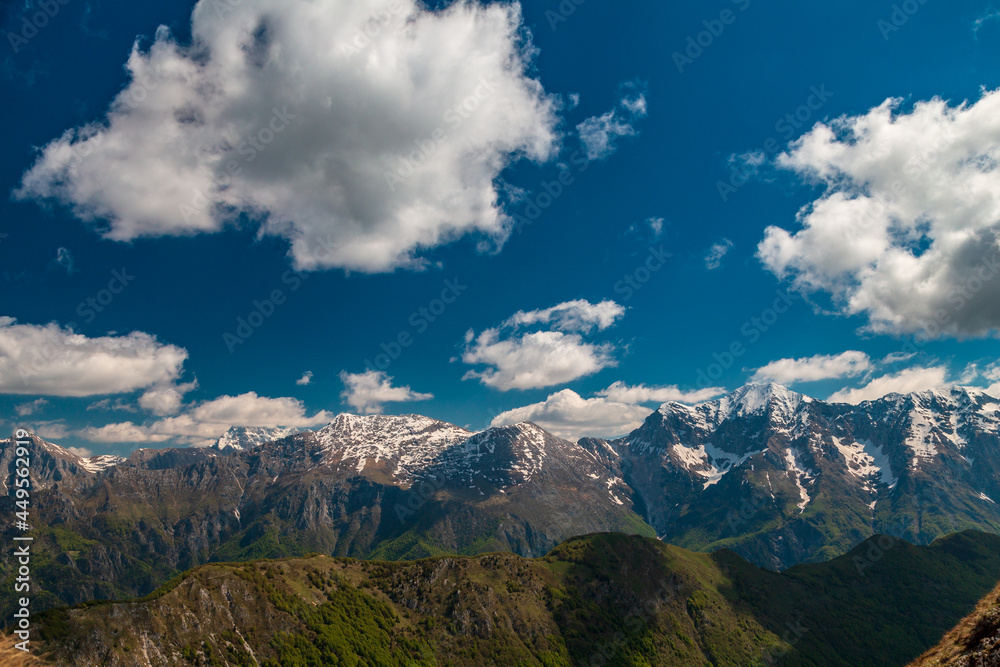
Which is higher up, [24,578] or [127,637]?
[24,578]

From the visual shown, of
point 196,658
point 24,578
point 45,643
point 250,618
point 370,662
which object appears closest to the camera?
point 24,578

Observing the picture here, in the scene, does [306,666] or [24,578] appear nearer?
[24,578]

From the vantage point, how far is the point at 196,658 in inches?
5891

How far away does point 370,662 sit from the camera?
198 meters

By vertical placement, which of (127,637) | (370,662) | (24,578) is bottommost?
(370,662)

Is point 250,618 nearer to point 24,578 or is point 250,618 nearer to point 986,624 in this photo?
point 24,578

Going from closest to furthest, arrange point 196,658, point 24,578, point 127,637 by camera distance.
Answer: point 24,578, point 127,637, point 196,658

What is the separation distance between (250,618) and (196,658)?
25140 millimetres

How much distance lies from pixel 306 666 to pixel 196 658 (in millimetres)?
A: 40439

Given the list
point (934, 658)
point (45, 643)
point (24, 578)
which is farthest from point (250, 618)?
point (934, 658)

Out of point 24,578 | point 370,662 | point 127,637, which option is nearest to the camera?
point 24,578

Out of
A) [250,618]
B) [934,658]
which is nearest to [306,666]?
[250,618]

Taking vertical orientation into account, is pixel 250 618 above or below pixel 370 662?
above

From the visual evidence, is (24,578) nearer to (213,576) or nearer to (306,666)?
(213,576)
